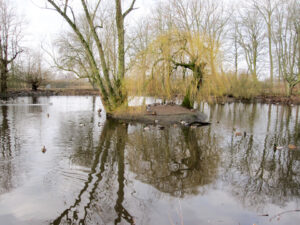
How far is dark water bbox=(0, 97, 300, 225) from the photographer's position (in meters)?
3.36

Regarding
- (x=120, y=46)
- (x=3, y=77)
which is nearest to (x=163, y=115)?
(x=120, y=46)

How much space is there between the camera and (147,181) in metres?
4.48

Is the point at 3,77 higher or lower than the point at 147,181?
higher

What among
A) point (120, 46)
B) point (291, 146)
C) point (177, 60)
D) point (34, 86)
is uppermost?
point (120, 46)

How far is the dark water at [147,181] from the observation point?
11.0ft

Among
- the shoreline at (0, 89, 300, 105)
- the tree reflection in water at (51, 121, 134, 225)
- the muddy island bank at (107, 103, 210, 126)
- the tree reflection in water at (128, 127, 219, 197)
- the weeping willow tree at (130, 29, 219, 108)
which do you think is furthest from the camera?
the shoreline at (0, 89, 300, 105)

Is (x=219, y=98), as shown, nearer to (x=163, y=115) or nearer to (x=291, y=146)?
(x=163, y=115)

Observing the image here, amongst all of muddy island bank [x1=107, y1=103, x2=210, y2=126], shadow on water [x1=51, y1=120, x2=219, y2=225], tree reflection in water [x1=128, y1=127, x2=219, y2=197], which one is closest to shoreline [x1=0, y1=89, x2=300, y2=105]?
muddy island bank [x1=107, y1=103, x2=210, y2=126]

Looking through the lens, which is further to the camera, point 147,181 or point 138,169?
point 138,169

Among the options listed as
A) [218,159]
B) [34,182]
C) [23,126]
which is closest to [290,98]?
[218,159]

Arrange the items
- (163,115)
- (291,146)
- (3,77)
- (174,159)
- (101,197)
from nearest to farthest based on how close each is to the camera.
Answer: (101,197) → (174,159) → (291,146) → (163,115) → (3,77)

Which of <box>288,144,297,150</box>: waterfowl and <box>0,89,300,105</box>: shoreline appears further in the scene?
<box>0,89,300,105</box>: shoreline

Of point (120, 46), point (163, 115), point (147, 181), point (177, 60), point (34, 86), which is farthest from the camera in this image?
point (34, 86)

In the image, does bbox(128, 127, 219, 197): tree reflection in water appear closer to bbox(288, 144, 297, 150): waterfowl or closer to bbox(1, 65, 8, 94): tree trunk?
bbox(288, 144, 297, 150): waterfowl
